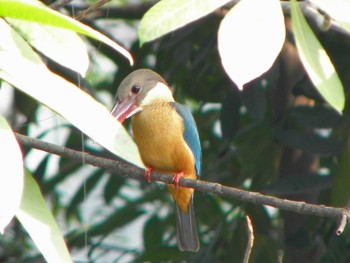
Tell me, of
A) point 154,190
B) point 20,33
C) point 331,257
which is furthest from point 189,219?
point 20,33

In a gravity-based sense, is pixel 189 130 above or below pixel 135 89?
below

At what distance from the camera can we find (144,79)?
10.2 ft

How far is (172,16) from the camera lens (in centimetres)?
144

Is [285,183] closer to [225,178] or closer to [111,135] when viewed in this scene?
[225,178]

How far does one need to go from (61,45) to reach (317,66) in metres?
0.47

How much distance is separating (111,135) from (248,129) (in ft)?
8.18

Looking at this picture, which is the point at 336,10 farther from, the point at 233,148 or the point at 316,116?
the point at 233,148

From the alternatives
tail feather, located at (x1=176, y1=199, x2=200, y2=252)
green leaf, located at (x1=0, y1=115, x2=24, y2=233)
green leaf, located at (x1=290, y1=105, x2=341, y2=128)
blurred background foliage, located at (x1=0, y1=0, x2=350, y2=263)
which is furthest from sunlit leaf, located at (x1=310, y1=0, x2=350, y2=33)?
tail feather, located at (x1=176, y1=199, x2=200, y2=252)

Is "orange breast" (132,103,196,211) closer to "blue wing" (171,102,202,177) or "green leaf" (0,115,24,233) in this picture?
"blue wing" (171,102,202,177)

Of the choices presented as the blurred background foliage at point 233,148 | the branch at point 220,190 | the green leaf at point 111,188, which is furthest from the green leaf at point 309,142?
the green leaf at point 111,188

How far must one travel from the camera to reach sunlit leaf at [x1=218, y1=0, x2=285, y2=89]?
53.2 inches

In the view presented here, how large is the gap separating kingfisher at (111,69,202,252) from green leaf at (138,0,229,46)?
1.54m

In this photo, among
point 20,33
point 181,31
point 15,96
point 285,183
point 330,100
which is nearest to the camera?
point 330,100

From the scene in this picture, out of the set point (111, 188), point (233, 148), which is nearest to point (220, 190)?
point (233, 148)
